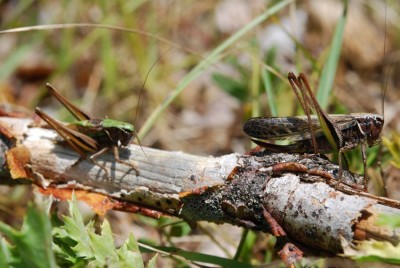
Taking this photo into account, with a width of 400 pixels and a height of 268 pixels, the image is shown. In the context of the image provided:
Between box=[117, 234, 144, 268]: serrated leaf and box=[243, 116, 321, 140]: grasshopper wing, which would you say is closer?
box=[117, 234, 144, 268]: serrated leaf

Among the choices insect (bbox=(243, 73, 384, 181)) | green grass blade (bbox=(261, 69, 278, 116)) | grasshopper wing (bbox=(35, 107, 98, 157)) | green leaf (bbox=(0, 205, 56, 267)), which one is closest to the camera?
green leaf (bbox=(0, 205, 56, 267))

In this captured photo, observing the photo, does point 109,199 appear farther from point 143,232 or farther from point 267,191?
point 143,232

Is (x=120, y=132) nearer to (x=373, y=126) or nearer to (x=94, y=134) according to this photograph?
(x=94, y=134)

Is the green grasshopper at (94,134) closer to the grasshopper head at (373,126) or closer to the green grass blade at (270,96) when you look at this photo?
the green grass blade at (270,96)

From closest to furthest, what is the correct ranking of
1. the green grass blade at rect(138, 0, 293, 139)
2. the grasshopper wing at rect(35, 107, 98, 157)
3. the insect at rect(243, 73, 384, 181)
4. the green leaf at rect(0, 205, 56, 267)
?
1. the green leaf at rect(0, 205, 56, 267)
2. the insect at rect(243, 73, 384, 181)
3. the grasshopper wing at rect(35, 107, 98, 157)
4. the green grass blade at rect(138, 0, 293, 139)

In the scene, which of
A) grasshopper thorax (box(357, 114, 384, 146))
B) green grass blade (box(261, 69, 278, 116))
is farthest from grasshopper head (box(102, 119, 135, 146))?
grasshopper thorax (box(357, 114, 384, 146))

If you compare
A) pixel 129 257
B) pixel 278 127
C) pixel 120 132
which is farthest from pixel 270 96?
pixel 129 257

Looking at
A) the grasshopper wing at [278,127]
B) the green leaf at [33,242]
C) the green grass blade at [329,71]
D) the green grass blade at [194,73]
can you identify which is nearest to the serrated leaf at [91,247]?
the green leaf at [33,242]

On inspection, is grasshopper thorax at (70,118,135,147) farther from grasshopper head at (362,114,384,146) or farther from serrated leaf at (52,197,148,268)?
grasshopper head at (362,114,384,146)
